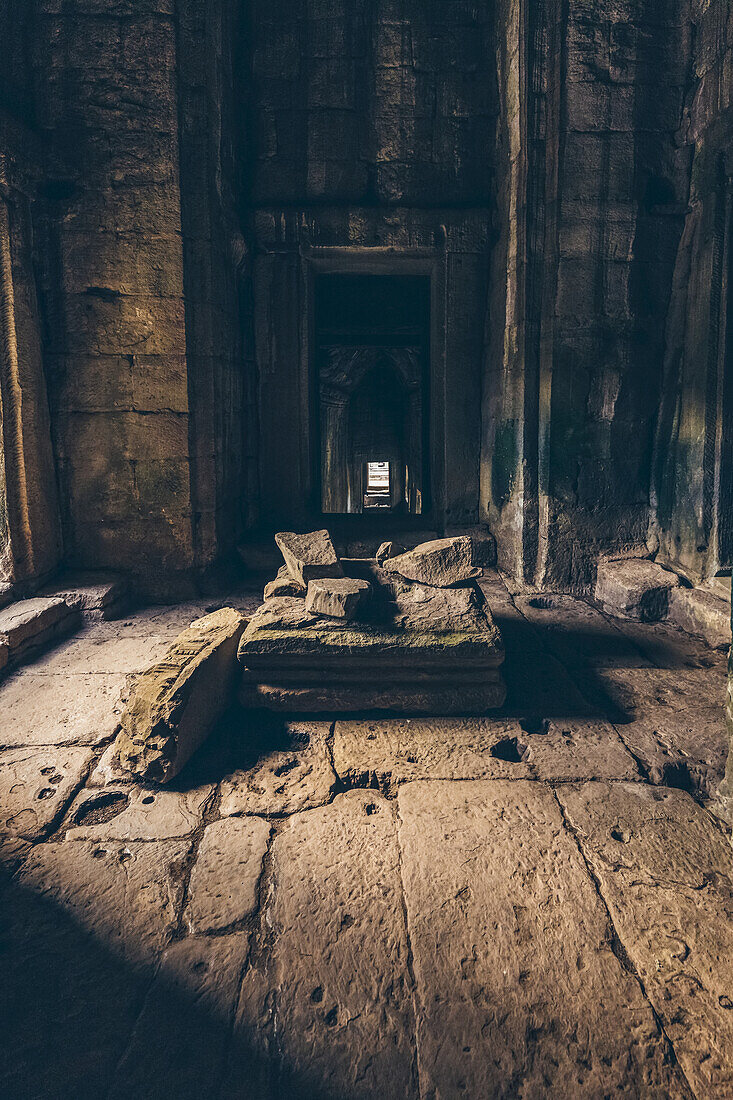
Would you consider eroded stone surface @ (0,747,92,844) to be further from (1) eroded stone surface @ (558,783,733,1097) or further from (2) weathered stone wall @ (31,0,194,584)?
(2) weathered stone wall @ (31,0,194,584)

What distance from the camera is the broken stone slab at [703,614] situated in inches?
166

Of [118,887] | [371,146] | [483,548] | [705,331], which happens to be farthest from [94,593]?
[705,331]

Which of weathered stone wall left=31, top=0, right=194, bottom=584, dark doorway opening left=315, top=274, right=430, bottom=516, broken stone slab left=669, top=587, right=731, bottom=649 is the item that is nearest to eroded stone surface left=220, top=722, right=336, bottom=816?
weathered stone wall left=31, top=0, right=194, bottom=584

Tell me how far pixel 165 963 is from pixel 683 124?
6.17m

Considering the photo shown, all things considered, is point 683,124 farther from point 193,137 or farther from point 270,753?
point 270,753

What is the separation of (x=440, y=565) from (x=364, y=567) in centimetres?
48

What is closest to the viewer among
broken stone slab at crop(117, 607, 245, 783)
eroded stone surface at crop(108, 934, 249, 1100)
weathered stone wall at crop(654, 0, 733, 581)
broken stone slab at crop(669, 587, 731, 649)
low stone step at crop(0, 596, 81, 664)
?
eroded stone surface at crop(108, 934, 249, 1100)

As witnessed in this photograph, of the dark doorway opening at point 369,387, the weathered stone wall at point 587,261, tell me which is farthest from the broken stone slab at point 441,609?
the dark doorway opening at point 369,387

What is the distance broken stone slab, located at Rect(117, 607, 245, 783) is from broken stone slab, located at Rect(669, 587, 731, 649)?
3.02 meters

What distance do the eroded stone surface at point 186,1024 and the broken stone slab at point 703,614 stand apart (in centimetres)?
348

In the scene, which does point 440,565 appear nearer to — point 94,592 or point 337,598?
point 337,598

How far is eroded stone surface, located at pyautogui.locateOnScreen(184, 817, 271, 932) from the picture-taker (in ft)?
6.79

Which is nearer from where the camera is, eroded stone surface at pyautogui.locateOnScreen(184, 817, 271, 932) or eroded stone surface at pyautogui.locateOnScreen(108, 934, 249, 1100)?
eroded stone surface at pyautogui.locateOnScreen(108, 934, 249, 1100)

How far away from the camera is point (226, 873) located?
2.26 metres
